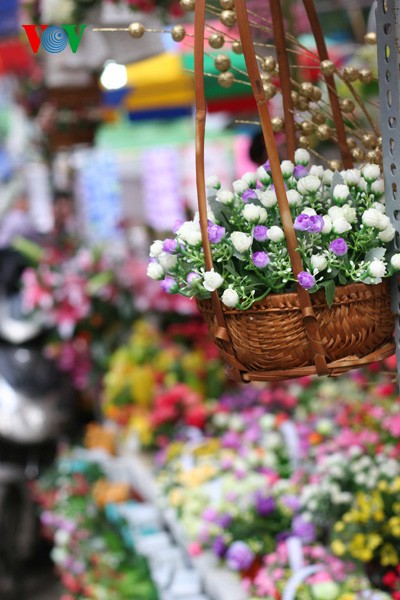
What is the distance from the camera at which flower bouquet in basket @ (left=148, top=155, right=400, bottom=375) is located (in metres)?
1.52

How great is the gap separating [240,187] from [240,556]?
4.54 feet

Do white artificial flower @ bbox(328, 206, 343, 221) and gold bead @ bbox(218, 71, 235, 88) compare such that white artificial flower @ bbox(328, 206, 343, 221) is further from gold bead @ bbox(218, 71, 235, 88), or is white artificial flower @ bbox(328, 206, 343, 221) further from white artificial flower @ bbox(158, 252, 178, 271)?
gold bead @ bbox(218, 71, 235, 88)

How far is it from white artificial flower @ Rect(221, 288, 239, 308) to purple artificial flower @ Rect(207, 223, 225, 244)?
9cm

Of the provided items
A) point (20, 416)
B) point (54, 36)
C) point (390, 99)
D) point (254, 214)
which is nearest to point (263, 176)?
point (254, 214)

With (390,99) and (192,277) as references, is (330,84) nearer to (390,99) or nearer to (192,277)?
(390,99)

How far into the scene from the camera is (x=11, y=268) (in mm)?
5469

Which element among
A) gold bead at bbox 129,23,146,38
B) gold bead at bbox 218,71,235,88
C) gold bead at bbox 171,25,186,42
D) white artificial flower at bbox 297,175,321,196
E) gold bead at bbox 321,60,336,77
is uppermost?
gold bead at bbox 129,23,146,38

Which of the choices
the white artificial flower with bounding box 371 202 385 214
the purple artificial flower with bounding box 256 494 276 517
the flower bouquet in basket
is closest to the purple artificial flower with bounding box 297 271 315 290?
the flower bouquet in basket

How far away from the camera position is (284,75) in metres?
1.85

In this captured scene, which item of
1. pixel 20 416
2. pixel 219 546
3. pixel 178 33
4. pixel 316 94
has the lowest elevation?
pixel 219 546

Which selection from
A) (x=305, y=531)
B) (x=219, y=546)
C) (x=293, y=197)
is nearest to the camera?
(x=293, y=197)

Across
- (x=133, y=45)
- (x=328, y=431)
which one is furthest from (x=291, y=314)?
(x=133, y=45)

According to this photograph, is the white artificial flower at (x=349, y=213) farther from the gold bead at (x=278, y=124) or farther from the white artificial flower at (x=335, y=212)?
the gold bead at (x=278, y=124)

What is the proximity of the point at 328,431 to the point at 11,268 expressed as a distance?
277cm
